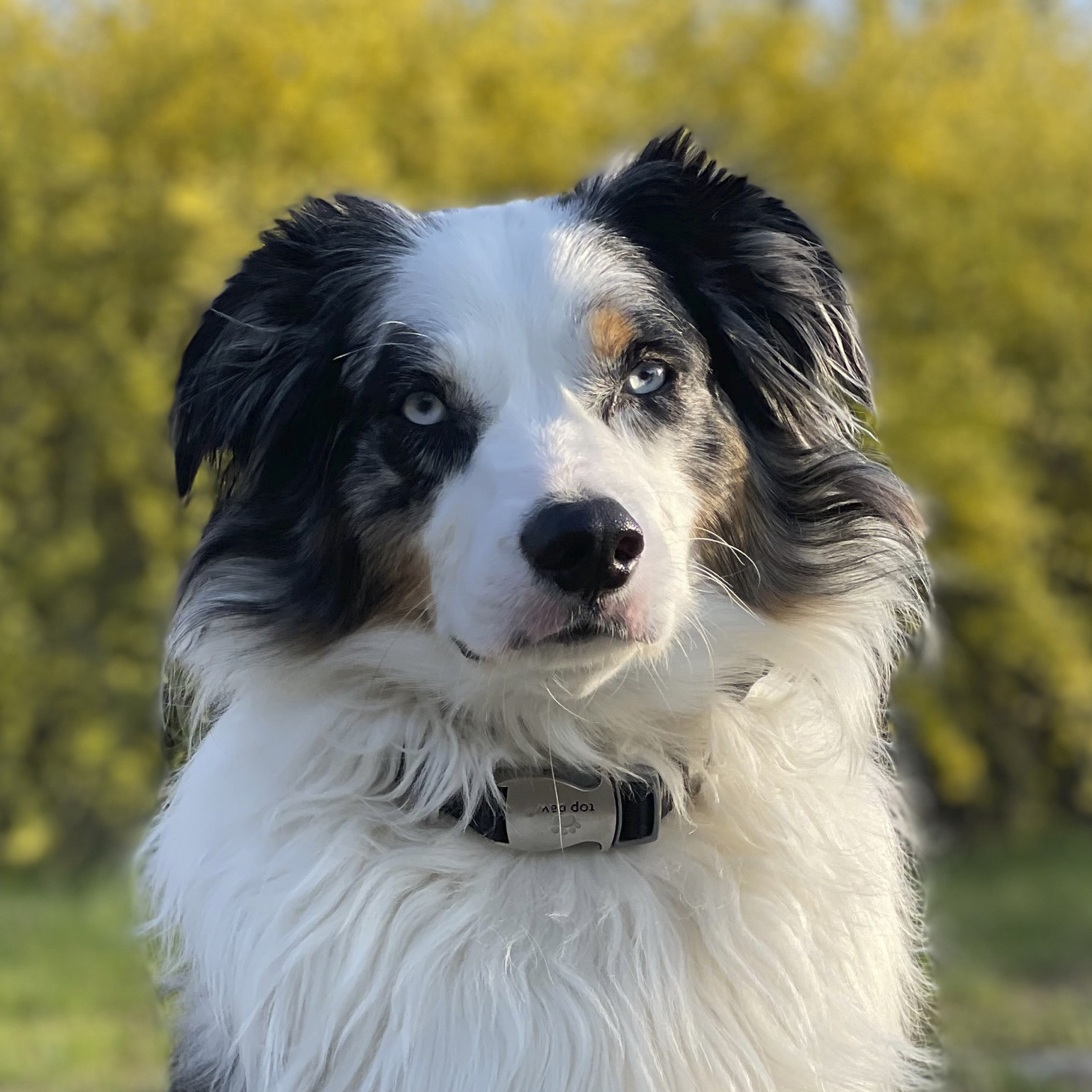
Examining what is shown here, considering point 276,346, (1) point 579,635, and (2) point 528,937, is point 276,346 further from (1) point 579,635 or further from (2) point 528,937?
(2) point 528,937

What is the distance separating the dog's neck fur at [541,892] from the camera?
243cm

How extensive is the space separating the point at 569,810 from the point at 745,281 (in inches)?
46.5

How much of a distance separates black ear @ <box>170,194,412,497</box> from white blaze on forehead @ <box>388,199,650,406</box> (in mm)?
150

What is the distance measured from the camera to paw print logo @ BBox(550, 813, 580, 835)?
2559 millimetres

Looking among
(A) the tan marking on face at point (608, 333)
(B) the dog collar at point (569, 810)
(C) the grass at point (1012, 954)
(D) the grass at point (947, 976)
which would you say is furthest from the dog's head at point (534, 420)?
(D) the grass at point (947, 976)

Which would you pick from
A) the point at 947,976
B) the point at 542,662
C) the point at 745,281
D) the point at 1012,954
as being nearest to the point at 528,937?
the point at 542,662

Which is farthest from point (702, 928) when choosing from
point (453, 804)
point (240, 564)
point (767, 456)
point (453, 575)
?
point (240, 564)

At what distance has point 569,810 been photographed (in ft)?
8.52

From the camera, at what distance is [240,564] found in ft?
9.54

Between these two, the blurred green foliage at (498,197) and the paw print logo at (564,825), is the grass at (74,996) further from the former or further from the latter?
the paw print logo at (564,825)

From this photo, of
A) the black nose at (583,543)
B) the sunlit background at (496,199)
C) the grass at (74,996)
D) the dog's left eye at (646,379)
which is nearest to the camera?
the black nose at (583,543)

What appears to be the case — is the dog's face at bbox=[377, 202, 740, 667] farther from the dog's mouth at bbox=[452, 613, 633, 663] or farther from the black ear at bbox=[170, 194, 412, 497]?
the black ear at bbox=[170, 194, 412, 497]

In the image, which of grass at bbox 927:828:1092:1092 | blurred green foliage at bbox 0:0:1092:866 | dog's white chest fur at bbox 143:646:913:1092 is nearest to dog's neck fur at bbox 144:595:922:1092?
dog's white chest fur at bbox 143:646:913:1092

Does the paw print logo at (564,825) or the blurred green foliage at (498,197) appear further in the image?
the blurred green foliage at (498,197)
